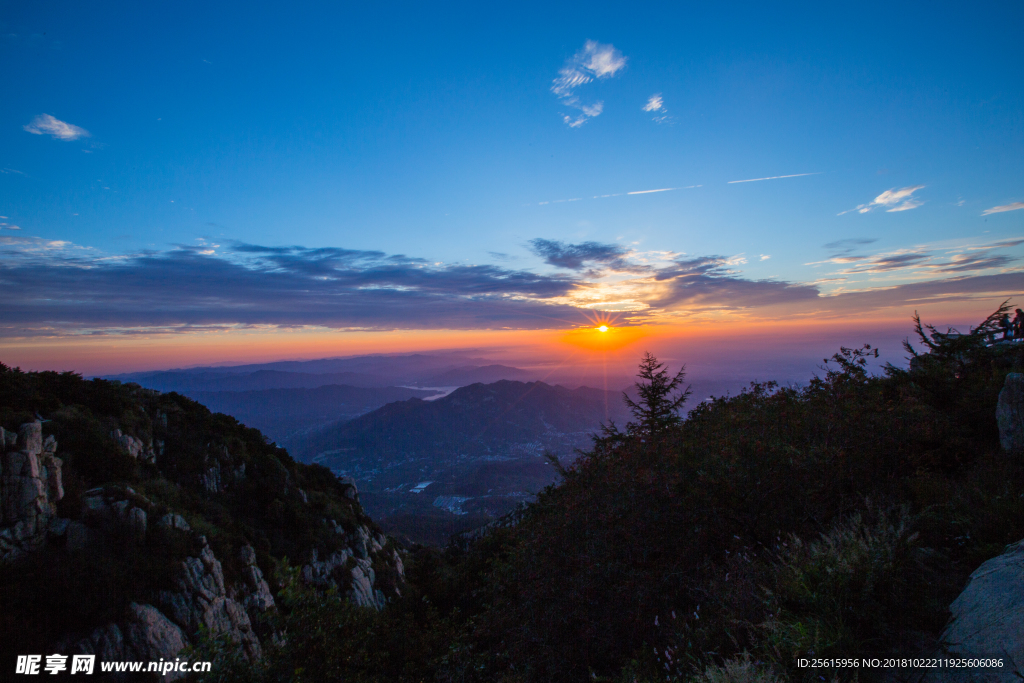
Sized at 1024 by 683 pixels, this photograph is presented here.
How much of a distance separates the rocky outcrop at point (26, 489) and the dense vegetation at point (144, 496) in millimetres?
450

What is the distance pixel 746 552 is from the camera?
6441 millimetres

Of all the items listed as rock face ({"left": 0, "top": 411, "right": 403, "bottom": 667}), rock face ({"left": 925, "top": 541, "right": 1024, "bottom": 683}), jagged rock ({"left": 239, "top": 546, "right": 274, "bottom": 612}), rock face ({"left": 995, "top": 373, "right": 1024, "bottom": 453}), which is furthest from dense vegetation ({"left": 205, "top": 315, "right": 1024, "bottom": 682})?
jagged rock ({"left": 239, "top": 546, "right": 274, "bottom": 612})

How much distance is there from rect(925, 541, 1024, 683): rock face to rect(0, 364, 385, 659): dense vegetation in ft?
30.2

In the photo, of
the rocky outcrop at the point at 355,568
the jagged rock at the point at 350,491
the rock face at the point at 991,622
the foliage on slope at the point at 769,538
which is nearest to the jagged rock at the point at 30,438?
the rocky outcrop at the point at 355,568

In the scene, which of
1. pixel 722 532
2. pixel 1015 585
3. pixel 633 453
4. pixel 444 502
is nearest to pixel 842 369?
pixel 633 453

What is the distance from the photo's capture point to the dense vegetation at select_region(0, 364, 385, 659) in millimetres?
10711

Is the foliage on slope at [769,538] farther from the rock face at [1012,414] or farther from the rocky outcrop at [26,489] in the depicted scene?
the rocky outcrop at [26,489]

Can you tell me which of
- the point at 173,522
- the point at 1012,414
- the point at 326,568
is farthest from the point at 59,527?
the point at 1012,414

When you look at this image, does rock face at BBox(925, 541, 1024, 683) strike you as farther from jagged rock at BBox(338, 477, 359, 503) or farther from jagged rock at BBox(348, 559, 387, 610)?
jagged rock at BBox(338, 477, 359, 503)

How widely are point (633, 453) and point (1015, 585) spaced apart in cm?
638

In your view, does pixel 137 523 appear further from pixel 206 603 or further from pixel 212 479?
pixel 212 479

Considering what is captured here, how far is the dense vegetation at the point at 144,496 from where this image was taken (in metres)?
10.7

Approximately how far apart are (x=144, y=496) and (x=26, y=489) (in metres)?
3.38

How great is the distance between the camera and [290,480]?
2756 cm
